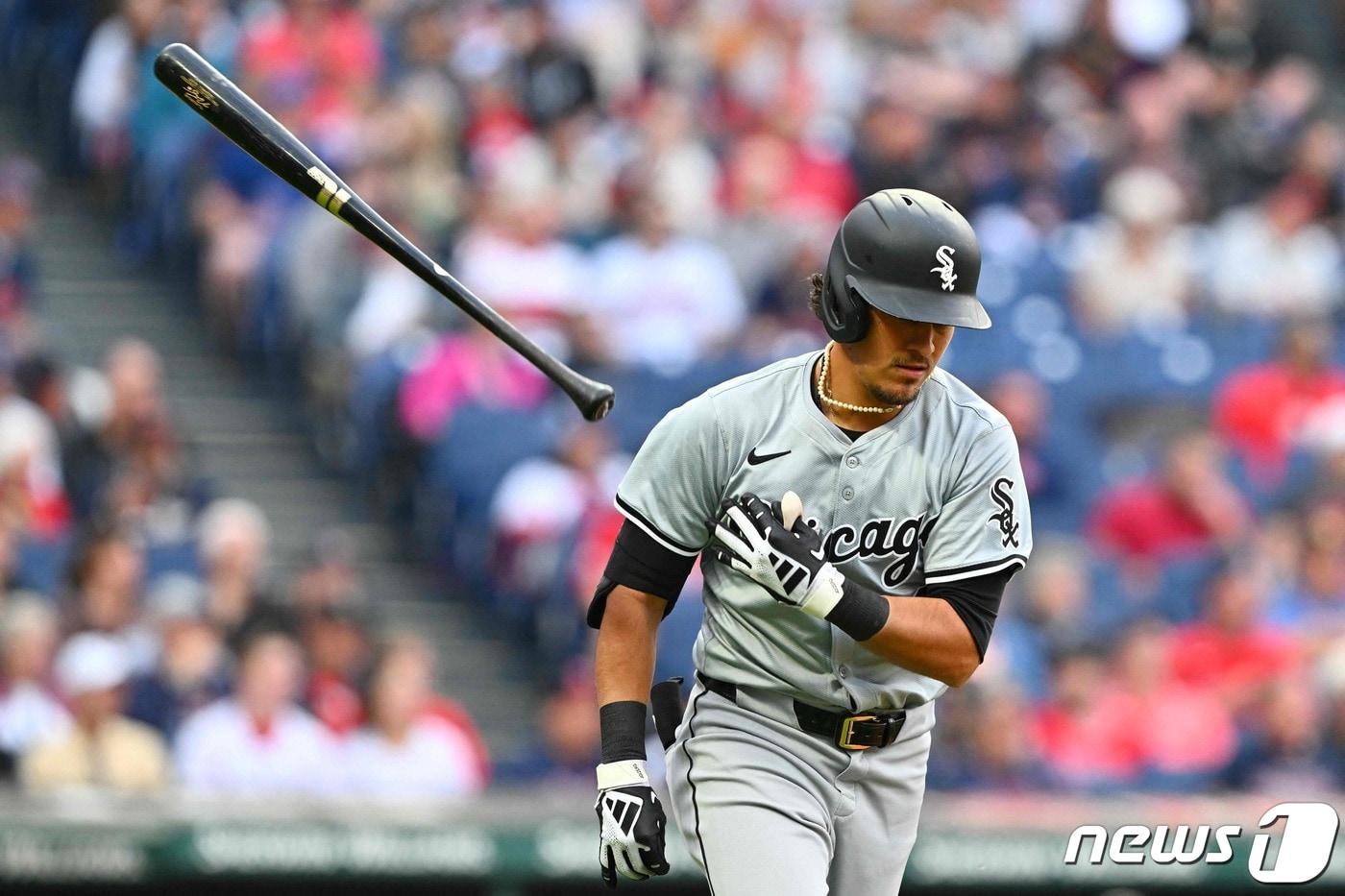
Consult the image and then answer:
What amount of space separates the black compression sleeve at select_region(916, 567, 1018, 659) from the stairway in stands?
4.79 meters

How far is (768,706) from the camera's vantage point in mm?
4449

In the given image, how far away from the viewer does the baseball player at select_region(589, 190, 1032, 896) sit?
4.30m

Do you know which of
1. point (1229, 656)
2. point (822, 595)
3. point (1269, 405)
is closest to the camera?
point (822, 595)

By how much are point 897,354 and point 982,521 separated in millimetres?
363

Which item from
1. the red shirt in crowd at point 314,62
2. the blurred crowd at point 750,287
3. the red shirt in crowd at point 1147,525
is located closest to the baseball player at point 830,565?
the blurred crowd at point 750,287

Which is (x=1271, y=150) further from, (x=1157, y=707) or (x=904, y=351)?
(x=904, y=351)

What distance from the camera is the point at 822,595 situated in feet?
13.6

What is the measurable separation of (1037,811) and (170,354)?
534 centimetres

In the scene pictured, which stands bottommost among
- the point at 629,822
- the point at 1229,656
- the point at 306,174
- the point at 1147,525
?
the point at 629,822

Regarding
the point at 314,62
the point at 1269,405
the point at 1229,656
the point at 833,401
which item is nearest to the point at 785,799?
the point at 833,401

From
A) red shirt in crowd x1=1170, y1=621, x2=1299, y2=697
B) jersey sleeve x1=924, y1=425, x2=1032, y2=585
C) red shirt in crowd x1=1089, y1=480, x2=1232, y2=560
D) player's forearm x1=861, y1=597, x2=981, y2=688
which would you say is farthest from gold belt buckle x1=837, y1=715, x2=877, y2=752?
red shirt in crowd x1=1089, y1=480, x2=1232, y2=560

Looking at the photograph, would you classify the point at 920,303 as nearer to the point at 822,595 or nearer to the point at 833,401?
the point at 833,401

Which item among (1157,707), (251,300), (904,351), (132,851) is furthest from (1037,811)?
(251,300)

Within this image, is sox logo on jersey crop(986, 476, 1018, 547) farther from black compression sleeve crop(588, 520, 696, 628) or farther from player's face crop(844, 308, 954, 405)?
black compression sleeve crop(588, 520, 696, 628)
